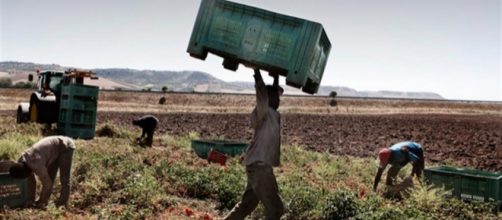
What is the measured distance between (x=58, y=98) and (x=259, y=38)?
13955 mm

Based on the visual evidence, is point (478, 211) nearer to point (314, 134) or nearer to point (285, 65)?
point (285, 65)

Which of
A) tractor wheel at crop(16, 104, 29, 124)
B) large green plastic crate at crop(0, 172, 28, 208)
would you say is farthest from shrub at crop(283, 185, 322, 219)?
tractor wheel at crop(16, 104, 29, 124)

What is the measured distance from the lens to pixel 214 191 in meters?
9.78

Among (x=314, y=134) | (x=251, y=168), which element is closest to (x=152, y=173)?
(x=251, y=168)

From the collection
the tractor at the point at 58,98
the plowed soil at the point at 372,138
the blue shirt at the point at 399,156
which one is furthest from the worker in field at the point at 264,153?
the plowed soil at the point at 372,138

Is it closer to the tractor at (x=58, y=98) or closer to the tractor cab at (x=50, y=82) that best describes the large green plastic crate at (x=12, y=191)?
the tractor at (x=58, y=98)

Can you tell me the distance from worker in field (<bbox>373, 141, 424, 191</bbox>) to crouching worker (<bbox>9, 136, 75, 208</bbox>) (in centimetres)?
568

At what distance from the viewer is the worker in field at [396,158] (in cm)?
1001

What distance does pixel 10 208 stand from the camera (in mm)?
7656

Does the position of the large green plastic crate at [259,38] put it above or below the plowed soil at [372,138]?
above

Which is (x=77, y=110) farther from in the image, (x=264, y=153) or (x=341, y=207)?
(x=264, y=153)

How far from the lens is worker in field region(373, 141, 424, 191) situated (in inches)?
394

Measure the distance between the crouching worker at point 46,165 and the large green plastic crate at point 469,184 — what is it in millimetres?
6639

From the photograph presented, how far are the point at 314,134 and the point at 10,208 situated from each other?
20386 millimetres
